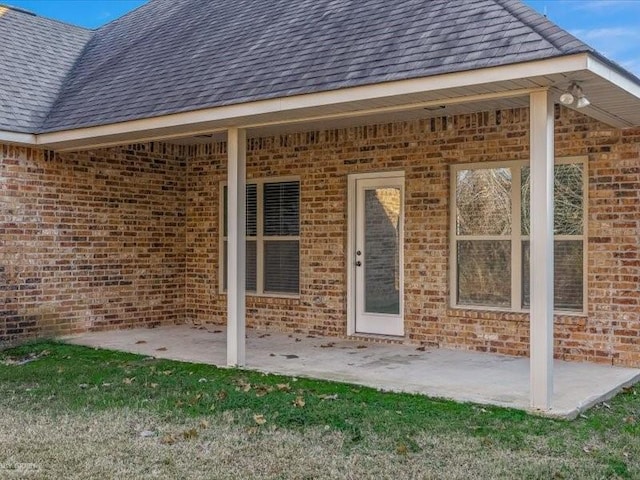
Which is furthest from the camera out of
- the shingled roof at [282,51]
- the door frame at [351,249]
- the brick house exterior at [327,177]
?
the door frame at [351,249]

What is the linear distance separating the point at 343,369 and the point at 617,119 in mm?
3917

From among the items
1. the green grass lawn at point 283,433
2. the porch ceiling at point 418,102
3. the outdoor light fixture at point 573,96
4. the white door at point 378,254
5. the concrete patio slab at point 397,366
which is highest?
the porch ceiling at point 418,102

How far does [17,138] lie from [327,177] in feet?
13.8

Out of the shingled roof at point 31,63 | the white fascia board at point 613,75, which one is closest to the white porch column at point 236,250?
the shingled roof at point 31,63

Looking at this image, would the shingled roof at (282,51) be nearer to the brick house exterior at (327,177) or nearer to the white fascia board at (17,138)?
the brick house exterior at (327,177)

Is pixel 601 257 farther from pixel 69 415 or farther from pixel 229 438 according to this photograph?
pixel 69 415

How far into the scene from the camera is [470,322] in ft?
28.7

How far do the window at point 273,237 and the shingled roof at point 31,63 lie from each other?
336 cm

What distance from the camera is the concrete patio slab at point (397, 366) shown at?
632cm

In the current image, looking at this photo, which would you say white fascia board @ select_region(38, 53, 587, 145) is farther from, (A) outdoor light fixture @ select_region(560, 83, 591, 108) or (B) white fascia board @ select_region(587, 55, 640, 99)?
(A) outdoor light fixture @ select_region(560, 83, 591, 108)

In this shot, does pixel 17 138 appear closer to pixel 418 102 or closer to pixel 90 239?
pixel 90 239

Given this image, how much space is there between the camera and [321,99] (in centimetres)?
687

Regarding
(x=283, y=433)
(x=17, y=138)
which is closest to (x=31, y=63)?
(x=17, y=138)

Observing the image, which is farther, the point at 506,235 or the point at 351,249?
the point at 351,249
